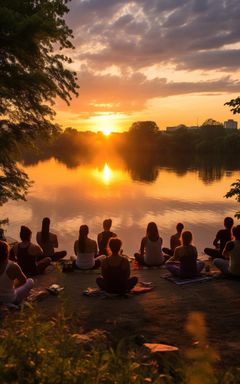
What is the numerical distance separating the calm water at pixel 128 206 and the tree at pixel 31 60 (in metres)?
10.0

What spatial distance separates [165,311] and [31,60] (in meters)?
10.4

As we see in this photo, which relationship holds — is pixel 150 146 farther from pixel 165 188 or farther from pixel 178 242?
pixel 178 242

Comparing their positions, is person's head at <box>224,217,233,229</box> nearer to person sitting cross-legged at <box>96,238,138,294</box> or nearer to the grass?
person sitting cross-legged at <box>96,238,138,294</box>

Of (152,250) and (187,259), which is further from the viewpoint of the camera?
(152,250)

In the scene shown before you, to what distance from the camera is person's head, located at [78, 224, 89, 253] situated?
11.7 m

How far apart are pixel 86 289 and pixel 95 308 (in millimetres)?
1723

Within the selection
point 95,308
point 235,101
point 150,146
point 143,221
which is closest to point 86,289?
point 95,308

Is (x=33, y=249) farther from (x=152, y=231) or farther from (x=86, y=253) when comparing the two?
(x=152, y=231)

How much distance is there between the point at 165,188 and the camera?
5397 centimetres

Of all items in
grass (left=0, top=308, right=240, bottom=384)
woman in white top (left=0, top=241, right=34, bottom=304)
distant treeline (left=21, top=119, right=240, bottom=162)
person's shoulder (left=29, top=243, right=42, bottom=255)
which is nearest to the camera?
grass (left=0, top=308, right=240, bottom=384)

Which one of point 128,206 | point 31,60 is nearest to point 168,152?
point 128,206

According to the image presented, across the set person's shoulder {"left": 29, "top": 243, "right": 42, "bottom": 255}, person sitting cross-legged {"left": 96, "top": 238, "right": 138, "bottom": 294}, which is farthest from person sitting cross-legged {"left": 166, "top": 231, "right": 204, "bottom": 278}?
person's shoulder {"left": 29, "top": 243, "right": 42, "bottom": 255}

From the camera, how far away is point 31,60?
14.9m

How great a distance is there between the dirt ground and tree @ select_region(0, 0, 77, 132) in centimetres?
717
